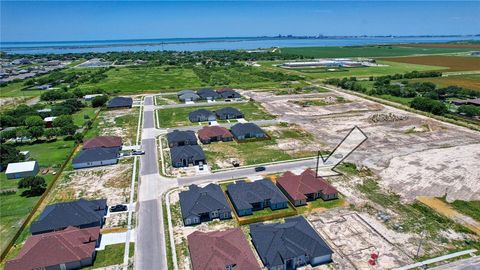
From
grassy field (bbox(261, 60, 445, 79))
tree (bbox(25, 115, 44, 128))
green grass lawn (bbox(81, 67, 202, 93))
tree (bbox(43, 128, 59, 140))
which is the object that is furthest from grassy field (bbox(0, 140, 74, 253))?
grassy field (bbox(261, 60, 445, 79))

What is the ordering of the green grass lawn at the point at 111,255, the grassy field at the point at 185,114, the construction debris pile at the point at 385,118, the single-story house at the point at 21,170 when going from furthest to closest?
1. the grassy field at the point at 185,114
2. the construction debris pile at the point at 385,118
3. the single-story house at the point at 21,170
4. the green grass lawn at the point at 111,255

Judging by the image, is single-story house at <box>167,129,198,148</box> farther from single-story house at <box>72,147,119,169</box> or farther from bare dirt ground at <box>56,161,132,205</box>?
single-story house at <box>72,147,119,169</box>

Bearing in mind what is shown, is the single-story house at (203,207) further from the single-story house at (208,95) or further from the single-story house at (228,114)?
the single-story house at (208,95)

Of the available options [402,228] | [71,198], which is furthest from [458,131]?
[71,198]

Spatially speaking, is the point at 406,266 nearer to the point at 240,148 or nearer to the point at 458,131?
the point at 240,148

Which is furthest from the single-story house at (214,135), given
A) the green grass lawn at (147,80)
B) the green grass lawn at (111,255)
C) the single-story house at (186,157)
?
the green grass lawn at (147,80)

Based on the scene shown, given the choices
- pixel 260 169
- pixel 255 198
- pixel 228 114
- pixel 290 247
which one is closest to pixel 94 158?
pixel 260 169

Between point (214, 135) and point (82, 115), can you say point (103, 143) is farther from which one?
point (82, 115)
